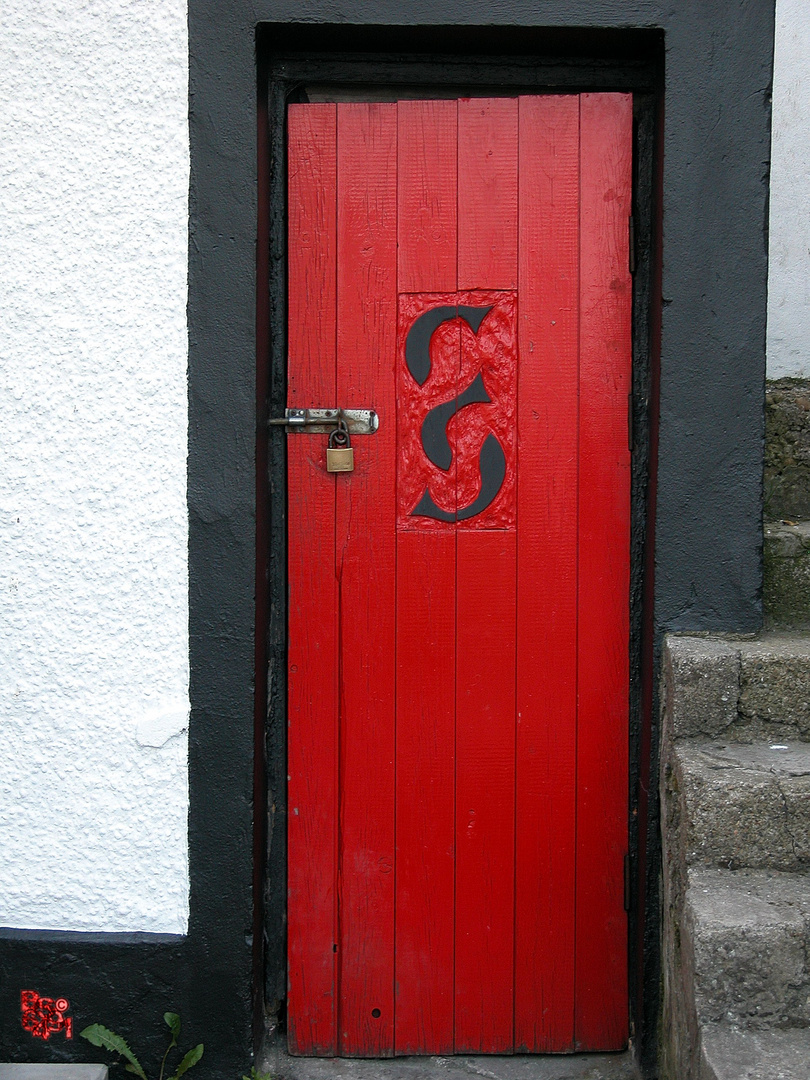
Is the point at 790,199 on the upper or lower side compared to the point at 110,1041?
upper

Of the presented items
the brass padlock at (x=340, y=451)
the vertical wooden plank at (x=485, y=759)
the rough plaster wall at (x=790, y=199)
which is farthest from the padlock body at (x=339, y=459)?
the rough plaster wall at (x=790, y=199)

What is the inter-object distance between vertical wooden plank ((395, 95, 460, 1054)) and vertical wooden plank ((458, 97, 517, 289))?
185 millimetres

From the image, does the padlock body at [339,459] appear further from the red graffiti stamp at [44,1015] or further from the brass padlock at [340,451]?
the red graffiti stamp at [44,1015]

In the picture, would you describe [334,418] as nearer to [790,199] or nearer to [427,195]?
[427,195]

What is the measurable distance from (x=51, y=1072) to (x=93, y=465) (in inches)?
54.6

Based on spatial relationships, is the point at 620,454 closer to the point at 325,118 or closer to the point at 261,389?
the point at 261,389

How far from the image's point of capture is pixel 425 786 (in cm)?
216

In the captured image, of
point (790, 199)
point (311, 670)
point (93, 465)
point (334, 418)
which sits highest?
point (790, 199)

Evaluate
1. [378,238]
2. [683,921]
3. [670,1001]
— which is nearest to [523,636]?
[683,921]

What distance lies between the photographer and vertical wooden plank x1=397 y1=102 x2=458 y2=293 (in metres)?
2.10

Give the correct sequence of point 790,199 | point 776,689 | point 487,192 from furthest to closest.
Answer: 1. point 790,199
2. point 487,192
3. point 776,689

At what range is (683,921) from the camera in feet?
5.70

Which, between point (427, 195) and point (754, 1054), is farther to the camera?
point (427, 195)

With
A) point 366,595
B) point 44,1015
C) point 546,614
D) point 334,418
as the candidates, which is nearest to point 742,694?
point 546,614
